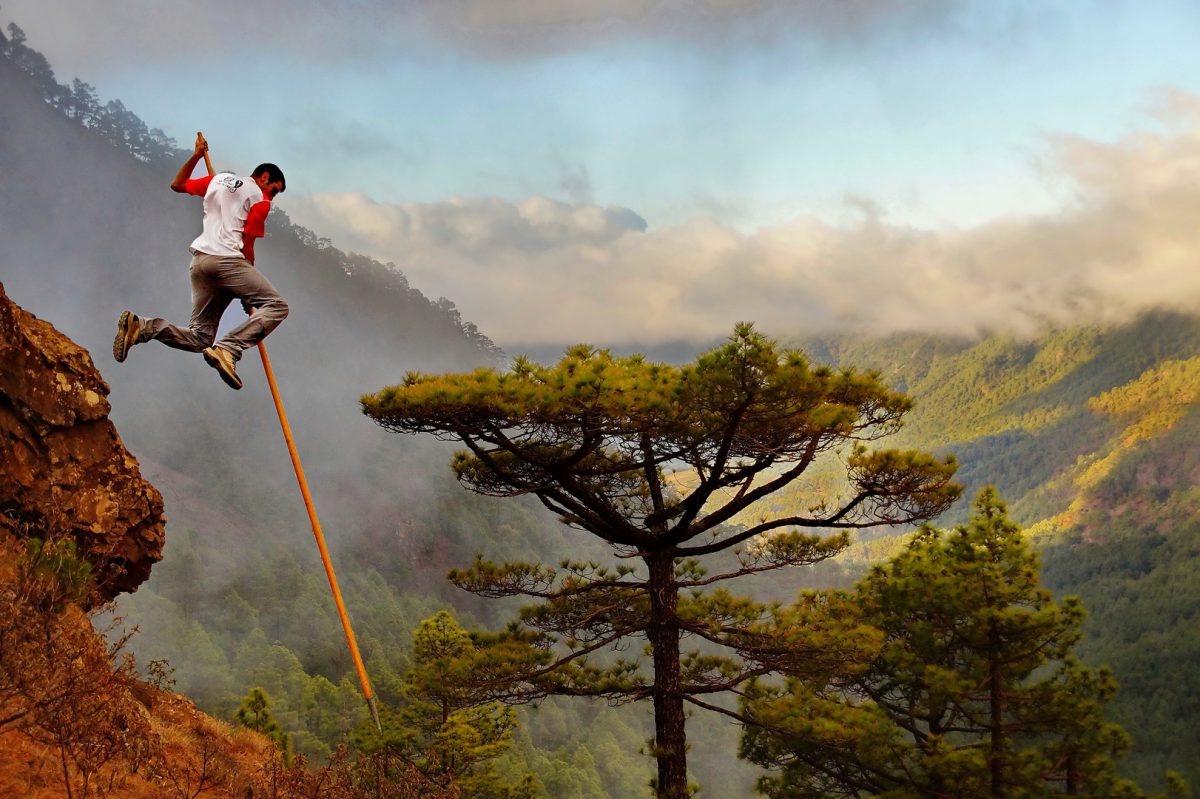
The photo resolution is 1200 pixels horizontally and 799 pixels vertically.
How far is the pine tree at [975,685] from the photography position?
57.5ft

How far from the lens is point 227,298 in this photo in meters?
7.52

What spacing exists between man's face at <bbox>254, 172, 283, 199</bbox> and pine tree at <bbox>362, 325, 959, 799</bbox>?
12.6 ft

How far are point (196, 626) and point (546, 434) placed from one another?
320ft

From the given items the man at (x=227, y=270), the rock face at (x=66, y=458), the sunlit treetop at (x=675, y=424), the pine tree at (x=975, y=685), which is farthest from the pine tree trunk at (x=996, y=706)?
the man at (x=227, y=270)

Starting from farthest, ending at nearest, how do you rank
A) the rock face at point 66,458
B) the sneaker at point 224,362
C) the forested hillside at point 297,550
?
the forested hillside at point 297,550, the rock face at point 66,458, the sneaker at point 224,362

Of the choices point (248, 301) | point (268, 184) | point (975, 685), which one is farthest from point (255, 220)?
point (975, 685)

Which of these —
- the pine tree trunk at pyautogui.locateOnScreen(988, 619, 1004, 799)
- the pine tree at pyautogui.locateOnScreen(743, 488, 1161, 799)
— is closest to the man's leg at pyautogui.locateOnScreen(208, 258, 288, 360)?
the pine tree at pyautogui.locateOnScreen(743, 488, 1161, 799)

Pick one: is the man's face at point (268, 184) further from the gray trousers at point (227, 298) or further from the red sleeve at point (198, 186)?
the gray trousers at point (227, 298)

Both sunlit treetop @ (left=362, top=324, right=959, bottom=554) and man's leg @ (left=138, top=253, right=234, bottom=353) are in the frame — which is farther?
sunlit treetop @ (left=362, top=324, right=959, bottom=554)

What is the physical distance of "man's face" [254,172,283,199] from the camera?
7.38m

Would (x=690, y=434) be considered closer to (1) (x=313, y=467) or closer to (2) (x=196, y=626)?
(2) (x=196, y=626)

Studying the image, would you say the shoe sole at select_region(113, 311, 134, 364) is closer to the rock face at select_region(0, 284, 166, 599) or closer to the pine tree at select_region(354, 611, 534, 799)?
the rock face at select_region(0, 284, 166, 599)

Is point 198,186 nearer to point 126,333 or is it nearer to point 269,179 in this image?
point 269,179

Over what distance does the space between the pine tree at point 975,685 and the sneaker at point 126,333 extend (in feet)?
45.1
